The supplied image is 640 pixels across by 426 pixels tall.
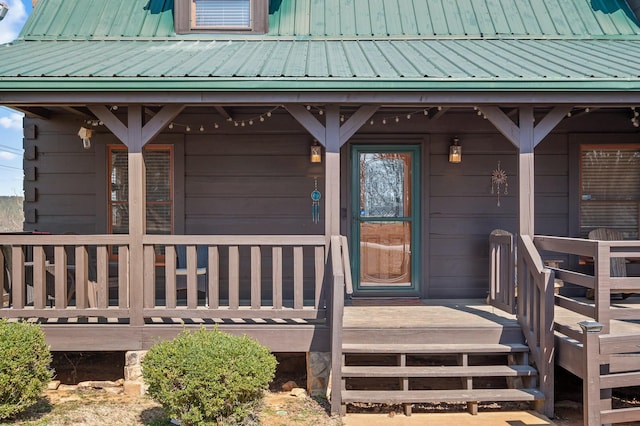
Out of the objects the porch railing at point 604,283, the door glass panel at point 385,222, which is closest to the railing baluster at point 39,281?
the door glass panel at point 385,222

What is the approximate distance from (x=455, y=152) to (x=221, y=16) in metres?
3.56

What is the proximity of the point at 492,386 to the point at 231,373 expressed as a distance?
3.01m

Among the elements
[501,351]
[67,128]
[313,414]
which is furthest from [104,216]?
[501,351]

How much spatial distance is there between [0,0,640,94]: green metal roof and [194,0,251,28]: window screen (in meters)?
0.26

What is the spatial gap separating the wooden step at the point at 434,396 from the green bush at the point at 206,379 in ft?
3.05

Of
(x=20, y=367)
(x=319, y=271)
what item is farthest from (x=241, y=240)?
(x=20, y=367)

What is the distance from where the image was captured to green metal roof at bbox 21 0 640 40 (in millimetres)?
6500

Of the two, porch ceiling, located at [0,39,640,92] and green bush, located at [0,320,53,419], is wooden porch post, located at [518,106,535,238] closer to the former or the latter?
porch ceiling, located at [0,39,640,92]

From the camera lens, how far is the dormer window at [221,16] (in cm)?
655

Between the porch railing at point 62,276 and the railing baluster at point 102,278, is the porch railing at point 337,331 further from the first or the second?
the railing baluster at point 102,278

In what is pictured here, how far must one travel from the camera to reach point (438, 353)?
4527 mm

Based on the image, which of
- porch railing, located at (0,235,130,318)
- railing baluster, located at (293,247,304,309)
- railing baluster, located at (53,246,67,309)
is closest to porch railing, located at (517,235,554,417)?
railing baluster, located at (293,247,304,309)

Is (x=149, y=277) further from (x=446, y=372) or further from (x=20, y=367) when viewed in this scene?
(x=446, y=372)

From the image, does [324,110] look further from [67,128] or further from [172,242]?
[67,128]
